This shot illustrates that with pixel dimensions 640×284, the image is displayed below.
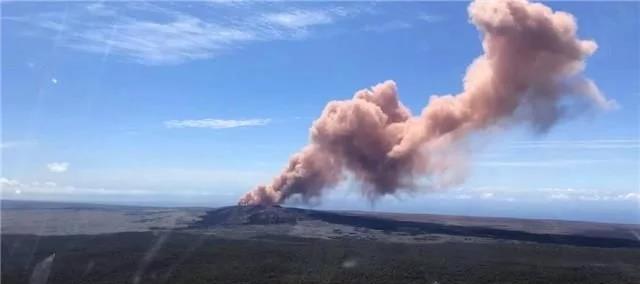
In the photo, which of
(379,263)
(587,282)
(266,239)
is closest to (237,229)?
(266,239)

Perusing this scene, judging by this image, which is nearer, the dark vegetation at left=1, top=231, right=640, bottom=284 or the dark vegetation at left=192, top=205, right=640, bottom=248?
the dark vegetation at left=1, top=231, right=640, bottom=284

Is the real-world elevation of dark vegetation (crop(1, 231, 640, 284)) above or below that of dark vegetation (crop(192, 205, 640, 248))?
below

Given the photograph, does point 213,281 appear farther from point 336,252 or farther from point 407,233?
point 407,233

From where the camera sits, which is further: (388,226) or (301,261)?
(388,226)

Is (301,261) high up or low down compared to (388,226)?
down
